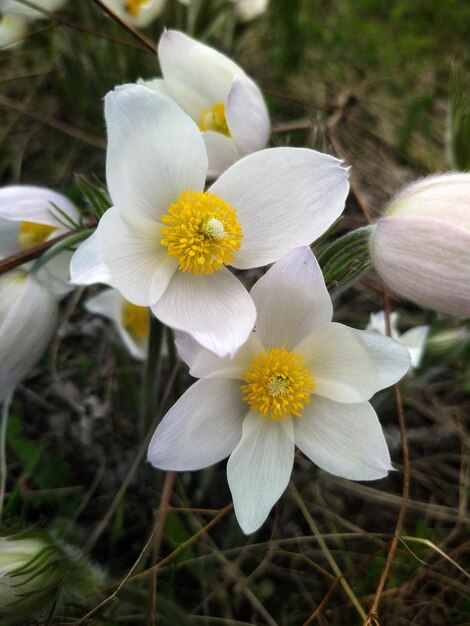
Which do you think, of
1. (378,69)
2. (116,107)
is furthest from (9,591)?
(378,69)

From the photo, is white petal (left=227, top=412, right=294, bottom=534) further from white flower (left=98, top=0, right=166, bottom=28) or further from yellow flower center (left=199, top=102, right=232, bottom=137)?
white flower (left=98, top=0, right=166, bottom=28)

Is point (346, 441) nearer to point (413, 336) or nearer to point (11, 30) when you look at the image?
point (413, 336)

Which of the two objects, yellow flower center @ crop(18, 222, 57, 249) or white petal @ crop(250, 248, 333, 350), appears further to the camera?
yellow flower center @ crop(18, 222, 57, 249)

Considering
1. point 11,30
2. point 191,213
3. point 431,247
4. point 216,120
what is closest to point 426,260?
point 431,247

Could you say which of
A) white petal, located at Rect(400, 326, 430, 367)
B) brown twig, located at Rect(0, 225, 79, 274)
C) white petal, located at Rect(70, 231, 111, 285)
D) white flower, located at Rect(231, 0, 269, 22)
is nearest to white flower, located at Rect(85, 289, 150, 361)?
brown twig, located at Rect(0, 225, 79, 274)

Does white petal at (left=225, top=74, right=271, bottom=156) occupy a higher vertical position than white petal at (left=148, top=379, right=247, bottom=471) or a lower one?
higher

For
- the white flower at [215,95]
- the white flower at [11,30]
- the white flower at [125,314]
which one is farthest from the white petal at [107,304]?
the white flower at [11,30]
